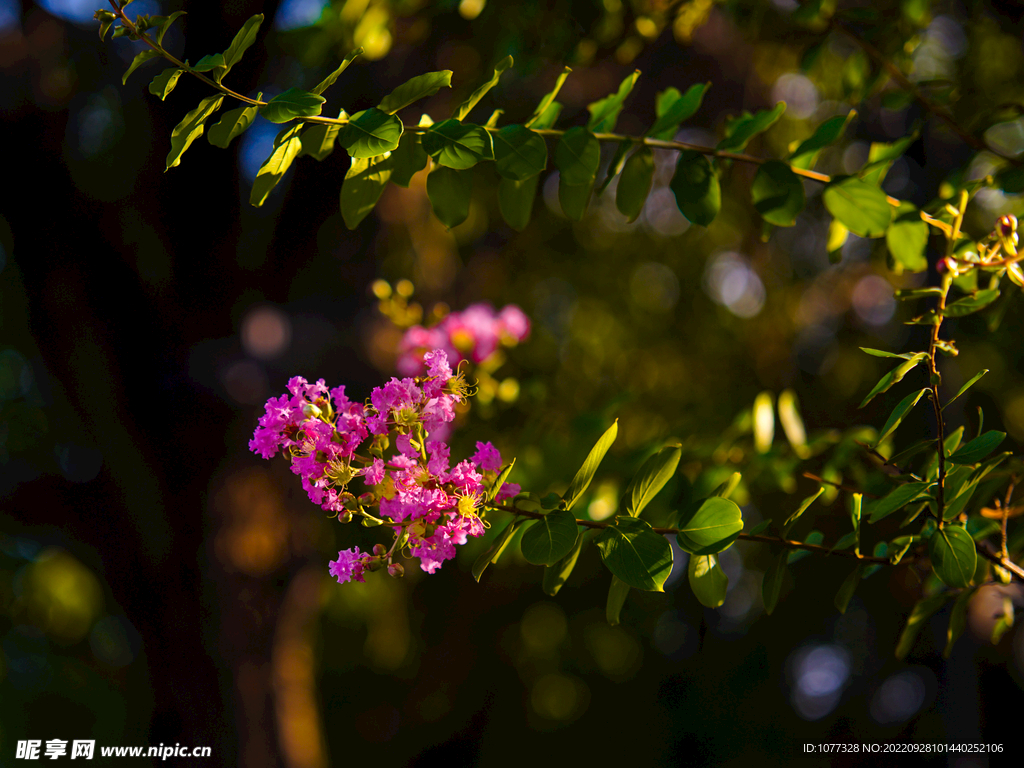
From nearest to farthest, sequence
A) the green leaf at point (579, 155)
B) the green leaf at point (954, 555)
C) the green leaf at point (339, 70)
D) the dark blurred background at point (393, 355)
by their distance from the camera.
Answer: the green leaf at point (339, 70)
the green leaf at point (954, 555)
the green leaf at point (579, 155)
the dark blurred background at point (393, 355)

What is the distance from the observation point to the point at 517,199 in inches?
31.6

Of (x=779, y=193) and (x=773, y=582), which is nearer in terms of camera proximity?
(x=773, y=582)

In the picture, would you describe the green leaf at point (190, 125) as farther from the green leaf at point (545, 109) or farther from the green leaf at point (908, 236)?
the green leaf at point (908, 236)

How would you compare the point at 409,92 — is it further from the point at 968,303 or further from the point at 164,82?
the point at 968,303

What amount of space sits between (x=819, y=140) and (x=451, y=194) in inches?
18.2

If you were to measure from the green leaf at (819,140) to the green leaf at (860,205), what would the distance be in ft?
0.16

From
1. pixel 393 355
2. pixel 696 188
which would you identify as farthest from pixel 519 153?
pixel 393 355

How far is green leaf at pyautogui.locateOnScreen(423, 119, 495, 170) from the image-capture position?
598mm

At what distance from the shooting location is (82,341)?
6.75 feet

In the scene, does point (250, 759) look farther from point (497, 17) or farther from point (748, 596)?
point (748, 596)

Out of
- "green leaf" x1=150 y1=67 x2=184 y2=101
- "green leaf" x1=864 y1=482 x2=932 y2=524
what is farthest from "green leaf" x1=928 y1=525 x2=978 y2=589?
"green leaf" x1=150 y1=67 x2=184 y2=101

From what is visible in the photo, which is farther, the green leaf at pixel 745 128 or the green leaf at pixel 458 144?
the green leaf at pixel 745 128

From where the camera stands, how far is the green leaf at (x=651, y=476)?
62cm

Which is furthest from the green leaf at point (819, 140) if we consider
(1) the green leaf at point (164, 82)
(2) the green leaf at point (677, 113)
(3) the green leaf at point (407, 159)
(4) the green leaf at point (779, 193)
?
(1) the green leaf at point (164, 82)
